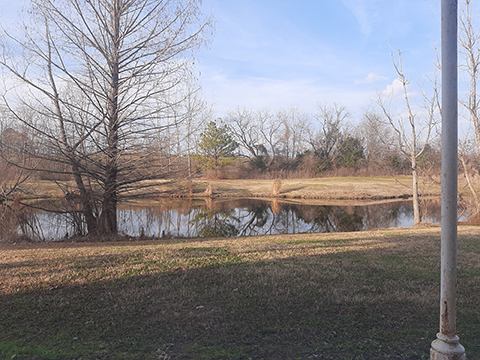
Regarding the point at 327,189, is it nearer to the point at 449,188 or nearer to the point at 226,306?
the point at 226,306

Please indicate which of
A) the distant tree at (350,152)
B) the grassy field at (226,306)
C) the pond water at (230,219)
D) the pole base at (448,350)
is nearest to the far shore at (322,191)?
the pond water at (230,219)

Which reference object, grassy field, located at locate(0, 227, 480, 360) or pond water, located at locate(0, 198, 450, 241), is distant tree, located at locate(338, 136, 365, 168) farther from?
grassy field, located at locate(0, 227, 480, 360)

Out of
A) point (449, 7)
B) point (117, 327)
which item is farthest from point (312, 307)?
point (449, 7)

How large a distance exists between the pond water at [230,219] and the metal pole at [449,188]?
1283 cm

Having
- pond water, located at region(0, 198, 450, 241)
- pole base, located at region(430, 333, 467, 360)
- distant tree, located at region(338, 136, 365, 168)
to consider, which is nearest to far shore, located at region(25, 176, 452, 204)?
pond water, located at region(0, 198, 450, 241)

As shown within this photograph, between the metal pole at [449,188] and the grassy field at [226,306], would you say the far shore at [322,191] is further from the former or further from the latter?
the metal pole at [449,188]

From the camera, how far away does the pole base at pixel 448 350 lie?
283 centimetres

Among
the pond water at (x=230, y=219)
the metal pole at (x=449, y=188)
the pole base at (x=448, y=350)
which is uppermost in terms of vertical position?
the metal pole at (x=449, y=188)

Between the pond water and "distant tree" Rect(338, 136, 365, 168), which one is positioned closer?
the pond water

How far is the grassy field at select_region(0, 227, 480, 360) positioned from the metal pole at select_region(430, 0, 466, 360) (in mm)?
622

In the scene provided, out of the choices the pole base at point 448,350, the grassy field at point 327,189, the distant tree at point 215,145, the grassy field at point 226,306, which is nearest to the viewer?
the pole base at point 448,350

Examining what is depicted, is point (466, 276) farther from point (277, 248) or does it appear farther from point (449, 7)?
point (449, 7)

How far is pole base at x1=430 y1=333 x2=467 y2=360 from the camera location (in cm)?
283

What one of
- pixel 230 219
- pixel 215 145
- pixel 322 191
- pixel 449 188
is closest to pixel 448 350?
pixel 449 188
